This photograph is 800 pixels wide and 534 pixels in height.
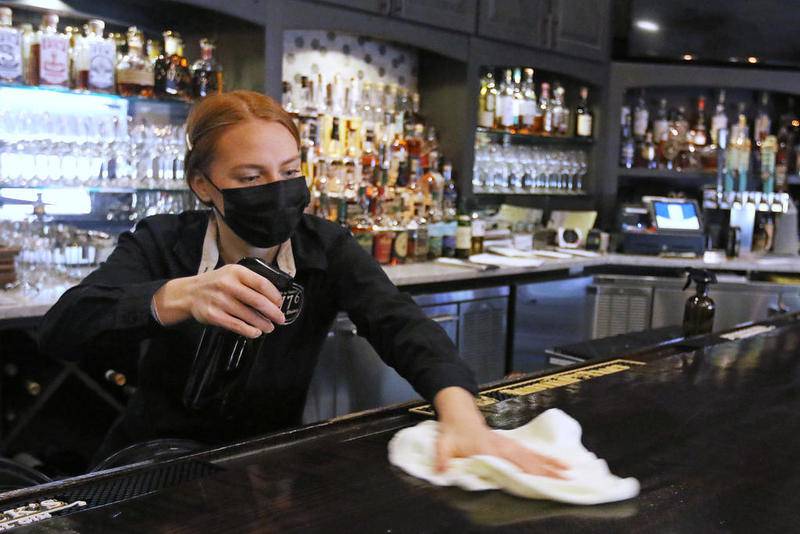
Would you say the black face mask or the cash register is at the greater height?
the black face mask

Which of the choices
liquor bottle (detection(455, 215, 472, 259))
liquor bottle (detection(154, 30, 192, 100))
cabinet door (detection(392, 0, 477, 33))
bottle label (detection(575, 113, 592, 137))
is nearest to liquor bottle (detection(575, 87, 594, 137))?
bottle label (detection(575, 113, 592, 137))

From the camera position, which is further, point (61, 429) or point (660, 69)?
point (660, 69)

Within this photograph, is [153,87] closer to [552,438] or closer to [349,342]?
[349,342]

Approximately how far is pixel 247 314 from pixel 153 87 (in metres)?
2.49

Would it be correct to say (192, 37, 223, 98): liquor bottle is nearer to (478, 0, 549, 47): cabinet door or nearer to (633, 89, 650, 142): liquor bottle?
(478, 0, 549, 47): cabinet door

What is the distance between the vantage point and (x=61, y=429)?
2.88m

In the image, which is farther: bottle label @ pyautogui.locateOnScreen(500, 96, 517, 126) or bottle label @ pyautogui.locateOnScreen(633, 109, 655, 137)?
bottle label @ pyautogui.locateOnScreen(633, 109, 655, 137)

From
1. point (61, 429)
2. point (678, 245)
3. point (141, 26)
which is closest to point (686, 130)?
point (678, 245)

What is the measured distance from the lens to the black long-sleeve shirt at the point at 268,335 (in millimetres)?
1575

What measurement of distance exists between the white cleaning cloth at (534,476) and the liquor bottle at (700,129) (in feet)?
16.0

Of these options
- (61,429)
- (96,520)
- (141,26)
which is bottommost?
(61,429)

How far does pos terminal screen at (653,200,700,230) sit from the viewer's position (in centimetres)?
526

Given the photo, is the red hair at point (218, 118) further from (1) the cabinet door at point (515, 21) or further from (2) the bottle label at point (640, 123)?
(2) the bottle label at point (640, 123)

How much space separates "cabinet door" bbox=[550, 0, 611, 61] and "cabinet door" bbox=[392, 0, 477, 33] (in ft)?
2.44
